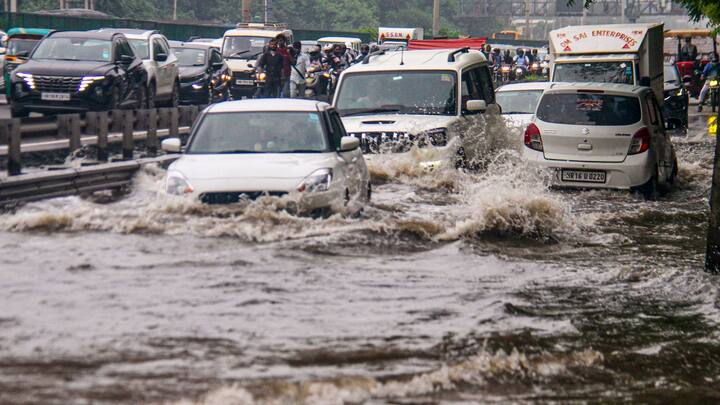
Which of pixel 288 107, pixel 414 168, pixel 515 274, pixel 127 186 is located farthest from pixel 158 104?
pixel 515 274

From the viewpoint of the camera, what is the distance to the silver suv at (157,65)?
26.6 meters

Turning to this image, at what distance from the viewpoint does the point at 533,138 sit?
17.2 metres

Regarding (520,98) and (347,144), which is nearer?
(347,144)

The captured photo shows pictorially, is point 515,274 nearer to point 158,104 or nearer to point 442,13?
point 158,104

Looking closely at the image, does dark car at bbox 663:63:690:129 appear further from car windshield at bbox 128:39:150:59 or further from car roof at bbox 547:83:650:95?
car roof at bbox 547:83:650:95

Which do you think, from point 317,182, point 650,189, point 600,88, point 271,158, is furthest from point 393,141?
point 317,182

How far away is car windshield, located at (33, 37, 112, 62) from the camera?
79.4 feet

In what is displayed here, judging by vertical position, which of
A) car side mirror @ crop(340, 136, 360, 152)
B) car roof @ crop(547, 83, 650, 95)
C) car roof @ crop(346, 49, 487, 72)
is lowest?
car side mirror @ crop(340, 136, 360, 152)

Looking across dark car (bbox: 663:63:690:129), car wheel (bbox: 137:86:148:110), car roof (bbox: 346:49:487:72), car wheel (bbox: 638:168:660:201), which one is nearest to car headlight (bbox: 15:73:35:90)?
car wheel (bbox: 137:86:148:110)

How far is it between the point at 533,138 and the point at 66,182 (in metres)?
6.10

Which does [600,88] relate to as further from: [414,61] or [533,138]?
[414,61]

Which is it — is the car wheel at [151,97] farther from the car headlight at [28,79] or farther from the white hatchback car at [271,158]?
the white hatchback car at [271,158]

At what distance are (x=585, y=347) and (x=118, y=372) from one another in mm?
3141

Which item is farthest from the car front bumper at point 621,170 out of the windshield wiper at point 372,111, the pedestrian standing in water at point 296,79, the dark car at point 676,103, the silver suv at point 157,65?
the dark car at point 676,103
